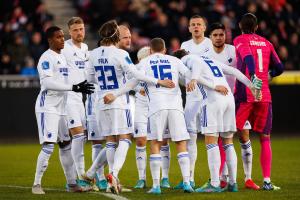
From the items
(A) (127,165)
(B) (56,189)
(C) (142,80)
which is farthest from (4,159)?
(C) (142,80)

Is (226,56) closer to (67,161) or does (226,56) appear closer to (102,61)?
(102,61)

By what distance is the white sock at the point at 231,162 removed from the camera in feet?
46.0

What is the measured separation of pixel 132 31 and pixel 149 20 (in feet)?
1.98

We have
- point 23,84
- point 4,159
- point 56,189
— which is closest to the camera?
point 56,189

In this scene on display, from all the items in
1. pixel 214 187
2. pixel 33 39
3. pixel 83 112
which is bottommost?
pixel 214 187

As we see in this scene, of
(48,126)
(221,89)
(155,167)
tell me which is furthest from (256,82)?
(48,126)

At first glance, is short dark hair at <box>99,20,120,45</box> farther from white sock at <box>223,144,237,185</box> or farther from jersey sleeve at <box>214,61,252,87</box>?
white sock at <box>223,144,237,185</box>

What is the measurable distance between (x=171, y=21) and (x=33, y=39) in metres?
4.22

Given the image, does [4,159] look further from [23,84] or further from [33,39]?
[33,39]

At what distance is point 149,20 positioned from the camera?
28641 mm

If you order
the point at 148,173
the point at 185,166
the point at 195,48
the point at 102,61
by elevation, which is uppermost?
the point at 195,48

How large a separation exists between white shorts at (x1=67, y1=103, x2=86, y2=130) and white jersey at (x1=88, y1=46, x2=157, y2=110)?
3.86 ft

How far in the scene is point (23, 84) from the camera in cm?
2528

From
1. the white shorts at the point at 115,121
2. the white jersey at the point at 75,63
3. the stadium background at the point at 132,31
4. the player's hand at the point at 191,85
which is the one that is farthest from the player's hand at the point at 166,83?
the stadium background at the point at 132,31
